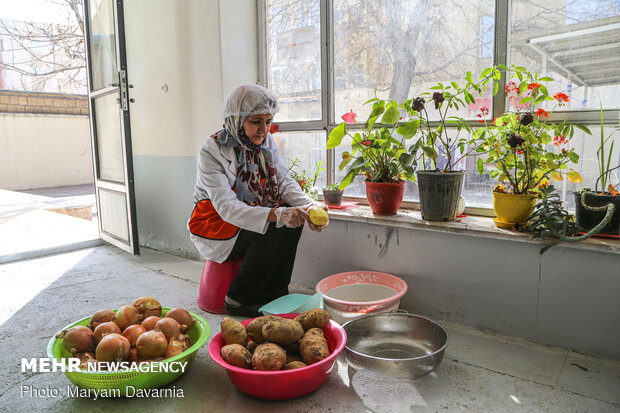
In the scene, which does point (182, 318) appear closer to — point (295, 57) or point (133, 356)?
point (133, 356)

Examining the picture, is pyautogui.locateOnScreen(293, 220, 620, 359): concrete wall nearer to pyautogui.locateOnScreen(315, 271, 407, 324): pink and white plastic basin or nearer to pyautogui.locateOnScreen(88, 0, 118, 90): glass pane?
pyautogui.locateOnScreen(315, 271, 407, 324): pink and white plastic basin

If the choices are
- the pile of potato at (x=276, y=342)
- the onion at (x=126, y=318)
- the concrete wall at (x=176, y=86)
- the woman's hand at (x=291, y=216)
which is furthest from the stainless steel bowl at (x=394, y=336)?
the concrete wall at (x=176, y=86)

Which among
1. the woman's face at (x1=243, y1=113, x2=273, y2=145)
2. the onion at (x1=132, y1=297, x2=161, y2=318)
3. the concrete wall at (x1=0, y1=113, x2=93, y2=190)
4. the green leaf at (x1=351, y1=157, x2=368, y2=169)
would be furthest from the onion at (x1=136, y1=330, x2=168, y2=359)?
the concrete wall at (x1=0, y1=113, x2=93, y2=190)

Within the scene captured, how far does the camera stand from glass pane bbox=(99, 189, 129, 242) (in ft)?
10.6

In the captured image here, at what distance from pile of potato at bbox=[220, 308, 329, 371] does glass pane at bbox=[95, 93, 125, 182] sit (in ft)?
7.29

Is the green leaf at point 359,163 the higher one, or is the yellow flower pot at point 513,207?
the green leaf at point 359,163

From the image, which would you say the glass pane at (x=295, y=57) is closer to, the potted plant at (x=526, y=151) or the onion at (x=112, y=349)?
the potted plant at (x=526, y=151)

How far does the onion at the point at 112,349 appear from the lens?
131cm

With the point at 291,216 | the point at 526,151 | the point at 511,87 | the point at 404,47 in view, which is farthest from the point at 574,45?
the point at 291,216

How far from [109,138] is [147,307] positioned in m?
2.26

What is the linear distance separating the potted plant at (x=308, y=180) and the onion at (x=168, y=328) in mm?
1295

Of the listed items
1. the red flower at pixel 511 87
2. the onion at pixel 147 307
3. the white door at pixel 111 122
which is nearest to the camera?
the onion at pixel 147 307

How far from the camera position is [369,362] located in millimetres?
1396

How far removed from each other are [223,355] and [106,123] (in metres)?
2.73
